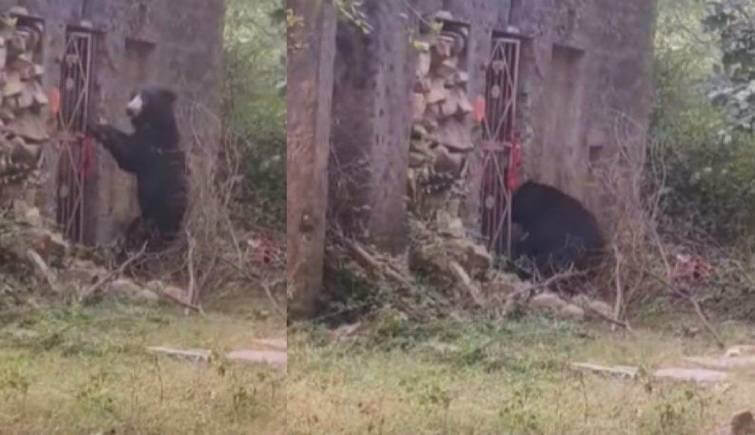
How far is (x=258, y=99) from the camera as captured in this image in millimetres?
3242

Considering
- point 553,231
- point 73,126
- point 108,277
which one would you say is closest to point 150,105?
point 73,126

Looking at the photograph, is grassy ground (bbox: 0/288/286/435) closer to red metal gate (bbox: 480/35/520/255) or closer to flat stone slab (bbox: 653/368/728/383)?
red metal gate (bbox: 480/35/520/255)

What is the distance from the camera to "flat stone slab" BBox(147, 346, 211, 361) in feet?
10.4

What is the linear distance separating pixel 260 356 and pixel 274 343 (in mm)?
49

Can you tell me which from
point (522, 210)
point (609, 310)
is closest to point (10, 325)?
point (522, 210)

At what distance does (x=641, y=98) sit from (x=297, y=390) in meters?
1.15

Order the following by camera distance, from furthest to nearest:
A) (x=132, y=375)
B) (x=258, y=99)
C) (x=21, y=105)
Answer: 1. (x=258, y=99)
2. (x=132, y=375)
3. (x=21, y=105)

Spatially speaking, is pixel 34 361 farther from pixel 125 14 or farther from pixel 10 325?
pixel 125 14

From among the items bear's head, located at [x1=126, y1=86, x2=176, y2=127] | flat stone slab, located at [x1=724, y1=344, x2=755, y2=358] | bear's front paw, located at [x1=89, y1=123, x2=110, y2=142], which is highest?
bear's head, located at [x1=126, y1=86, x2=176, y2=127]

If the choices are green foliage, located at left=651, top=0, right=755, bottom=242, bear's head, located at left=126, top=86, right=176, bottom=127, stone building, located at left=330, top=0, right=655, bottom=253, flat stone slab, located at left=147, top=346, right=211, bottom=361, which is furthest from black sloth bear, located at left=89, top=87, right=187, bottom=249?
green foliage, located at left=651, top=0, right=755, bottom=242

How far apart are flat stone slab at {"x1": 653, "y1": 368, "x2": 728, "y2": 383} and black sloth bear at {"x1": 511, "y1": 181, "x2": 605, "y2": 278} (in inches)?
12.9

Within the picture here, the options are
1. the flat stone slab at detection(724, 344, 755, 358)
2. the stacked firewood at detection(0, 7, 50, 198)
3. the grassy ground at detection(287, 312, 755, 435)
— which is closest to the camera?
the stacked firewood at detection(0, 7, 50, 198)

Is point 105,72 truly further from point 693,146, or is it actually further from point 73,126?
point 693,146

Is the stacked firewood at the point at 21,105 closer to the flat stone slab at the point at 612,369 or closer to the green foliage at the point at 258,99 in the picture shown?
the green foliage at the point at 258,99
